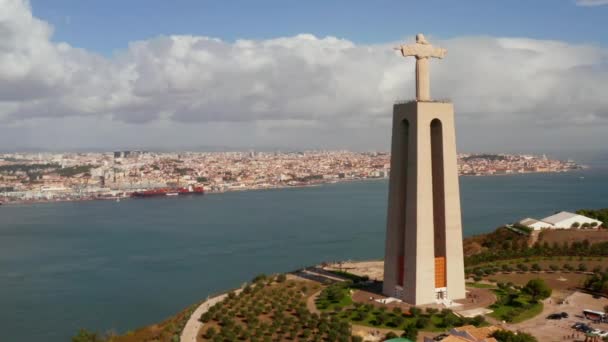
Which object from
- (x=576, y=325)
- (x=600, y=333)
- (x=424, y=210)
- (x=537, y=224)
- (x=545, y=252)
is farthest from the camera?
(x=537, y=224)

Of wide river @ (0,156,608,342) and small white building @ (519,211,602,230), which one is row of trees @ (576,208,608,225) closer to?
small white building @ (519,211,602,230)

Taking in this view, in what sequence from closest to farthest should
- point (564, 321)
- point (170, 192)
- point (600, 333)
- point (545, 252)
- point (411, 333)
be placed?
point (600, 333) → point (411, 333) → point (564, 321) → point (545, 252) → point (170, 192)

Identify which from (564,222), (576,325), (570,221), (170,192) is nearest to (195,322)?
(576,325)

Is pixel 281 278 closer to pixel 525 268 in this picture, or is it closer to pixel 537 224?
pixel 525 268

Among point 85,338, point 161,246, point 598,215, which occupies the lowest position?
point 161,246

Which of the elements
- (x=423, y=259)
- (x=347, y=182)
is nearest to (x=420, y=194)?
(x=423, y=259)

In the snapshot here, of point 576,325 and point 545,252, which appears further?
point 545,252

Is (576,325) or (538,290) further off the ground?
(538,290)

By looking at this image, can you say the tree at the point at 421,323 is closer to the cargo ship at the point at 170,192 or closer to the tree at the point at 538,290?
the tree at the point at 538,290
